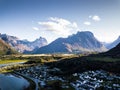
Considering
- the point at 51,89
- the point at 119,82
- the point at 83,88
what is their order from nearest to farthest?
the point at 51,89
the point at 83,88
the point at 119,82

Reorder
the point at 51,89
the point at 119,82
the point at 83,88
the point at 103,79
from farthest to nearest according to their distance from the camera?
the point at 103,79, the point at 119,82, the point at 83,88, the point at 51,89

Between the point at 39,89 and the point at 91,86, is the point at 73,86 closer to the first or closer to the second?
the point at 91,86

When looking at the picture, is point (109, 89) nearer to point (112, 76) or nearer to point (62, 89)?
point (62, 89)

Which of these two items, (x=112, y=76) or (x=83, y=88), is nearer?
(x=83, y=88)

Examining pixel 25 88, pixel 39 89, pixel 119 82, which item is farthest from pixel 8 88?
pixel 119 82

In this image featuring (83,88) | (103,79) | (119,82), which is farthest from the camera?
(103,79)

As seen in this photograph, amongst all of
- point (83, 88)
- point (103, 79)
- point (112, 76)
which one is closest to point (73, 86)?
point (83, 88)

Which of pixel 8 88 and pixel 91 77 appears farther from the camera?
pixel 91 77

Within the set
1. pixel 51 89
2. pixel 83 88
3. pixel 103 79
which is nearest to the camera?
pixel 51 89
